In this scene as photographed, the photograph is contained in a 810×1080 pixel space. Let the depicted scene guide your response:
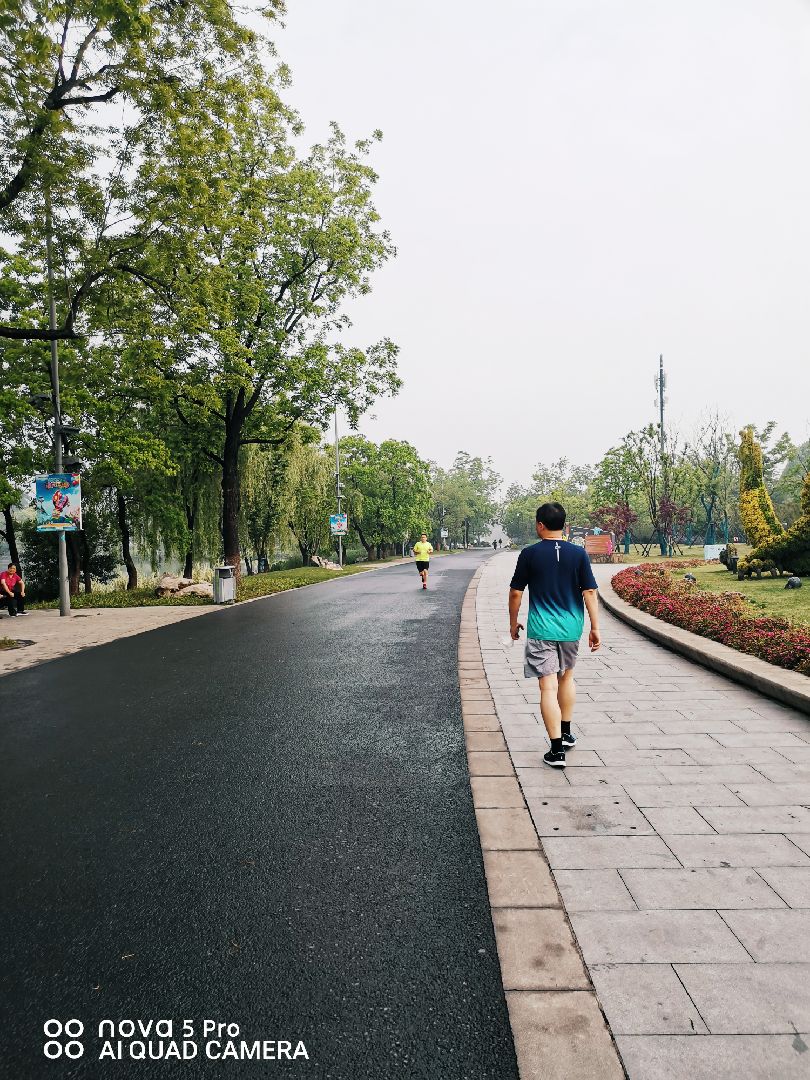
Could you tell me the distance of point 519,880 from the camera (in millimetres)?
2766

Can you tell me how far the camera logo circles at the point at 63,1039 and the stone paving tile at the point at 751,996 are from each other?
1982 mm

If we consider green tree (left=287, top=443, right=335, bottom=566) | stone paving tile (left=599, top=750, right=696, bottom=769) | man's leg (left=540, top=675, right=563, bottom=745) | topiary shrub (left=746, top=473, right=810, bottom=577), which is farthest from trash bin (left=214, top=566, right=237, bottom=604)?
stone paving tile (left=599, top=750, right=696, bottom=769)

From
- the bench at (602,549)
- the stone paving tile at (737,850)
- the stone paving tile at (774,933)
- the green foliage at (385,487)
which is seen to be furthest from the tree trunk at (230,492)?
the green foliage at (385,487)

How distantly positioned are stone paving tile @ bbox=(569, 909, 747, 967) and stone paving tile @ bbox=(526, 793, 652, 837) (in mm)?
684

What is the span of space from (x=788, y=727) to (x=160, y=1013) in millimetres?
4628

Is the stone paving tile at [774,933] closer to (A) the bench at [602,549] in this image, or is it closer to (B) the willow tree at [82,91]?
(B) the willow tree at [82,91]

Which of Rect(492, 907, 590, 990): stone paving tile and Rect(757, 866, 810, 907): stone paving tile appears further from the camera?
Rect(757, 866, 810, 907): stone paving tile

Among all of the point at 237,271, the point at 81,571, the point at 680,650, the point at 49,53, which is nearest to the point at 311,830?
the point at 680,650

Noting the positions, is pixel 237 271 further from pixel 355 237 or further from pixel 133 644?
pixel 133 644

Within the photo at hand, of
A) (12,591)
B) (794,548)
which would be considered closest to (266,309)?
(12,591)

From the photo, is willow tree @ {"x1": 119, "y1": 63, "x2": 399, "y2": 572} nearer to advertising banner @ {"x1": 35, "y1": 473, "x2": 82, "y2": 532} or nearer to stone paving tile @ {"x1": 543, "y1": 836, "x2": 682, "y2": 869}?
advertising banner @ {"x1": 35, "y1": 473, "x2": 82, "y2": 532}

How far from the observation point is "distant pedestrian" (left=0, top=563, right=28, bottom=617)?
15.4m

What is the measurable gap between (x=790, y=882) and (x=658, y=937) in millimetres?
783

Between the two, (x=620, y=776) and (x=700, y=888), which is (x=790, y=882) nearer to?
(x=700, y=888)
